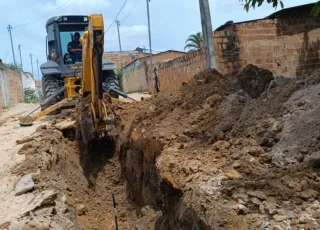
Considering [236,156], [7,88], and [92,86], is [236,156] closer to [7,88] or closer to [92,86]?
[92,86]

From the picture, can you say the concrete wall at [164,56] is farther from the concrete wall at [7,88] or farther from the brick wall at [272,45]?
the brick wall at [272,45]

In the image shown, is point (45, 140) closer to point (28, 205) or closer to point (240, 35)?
point (28, 205)

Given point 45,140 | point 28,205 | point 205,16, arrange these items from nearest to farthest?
1. point 28,205
2. point 45,140
3. point 205,16

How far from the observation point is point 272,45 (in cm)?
1127

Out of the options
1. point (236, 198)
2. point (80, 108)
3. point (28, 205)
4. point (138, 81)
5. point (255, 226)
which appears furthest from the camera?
point (138, 81)

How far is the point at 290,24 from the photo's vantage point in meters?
11.5

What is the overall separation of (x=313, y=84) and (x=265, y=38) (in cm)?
678

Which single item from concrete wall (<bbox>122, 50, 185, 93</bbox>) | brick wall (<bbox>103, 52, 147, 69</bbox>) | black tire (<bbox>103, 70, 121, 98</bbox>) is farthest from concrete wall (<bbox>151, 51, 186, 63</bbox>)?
black tire (<bbox>103, 70, 121, 98</bbox>)

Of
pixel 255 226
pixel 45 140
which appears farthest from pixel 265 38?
pixel 255 226

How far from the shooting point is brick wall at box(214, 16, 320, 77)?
35.6 feet

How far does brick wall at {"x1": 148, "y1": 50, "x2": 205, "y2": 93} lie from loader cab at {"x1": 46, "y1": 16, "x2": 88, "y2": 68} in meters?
3.33

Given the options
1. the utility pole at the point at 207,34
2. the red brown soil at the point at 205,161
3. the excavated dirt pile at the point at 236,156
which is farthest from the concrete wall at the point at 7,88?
the excavated dirt pile at the point at 236,156

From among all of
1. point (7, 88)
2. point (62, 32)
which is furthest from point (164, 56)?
point (62, 32)

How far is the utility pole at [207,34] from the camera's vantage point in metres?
9.66
